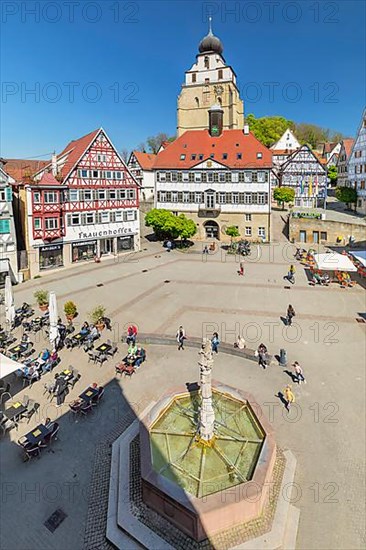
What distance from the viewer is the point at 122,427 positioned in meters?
11.7

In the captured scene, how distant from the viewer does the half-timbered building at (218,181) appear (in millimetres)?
41938

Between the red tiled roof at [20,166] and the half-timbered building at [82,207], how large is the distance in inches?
71.9

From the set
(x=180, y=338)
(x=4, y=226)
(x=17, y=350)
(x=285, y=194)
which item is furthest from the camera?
(x=285, y=194)

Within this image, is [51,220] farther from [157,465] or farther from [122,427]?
[157,465]

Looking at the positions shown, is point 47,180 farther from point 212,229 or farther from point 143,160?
point 143,160

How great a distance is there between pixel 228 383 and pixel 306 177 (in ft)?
140

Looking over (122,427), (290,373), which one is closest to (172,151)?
(290,373)

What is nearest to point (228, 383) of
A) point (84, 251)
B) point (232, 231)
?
point (84, 251)

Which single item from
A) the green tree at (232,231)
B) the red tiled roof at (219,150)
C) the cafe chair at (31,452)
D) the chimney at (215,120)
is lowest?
the cafe chair at (31,452)

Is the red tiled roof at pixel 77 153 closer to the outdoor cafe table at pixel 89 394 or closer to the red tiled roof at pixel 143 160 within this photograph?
the red tiled roof at pixel 143 160

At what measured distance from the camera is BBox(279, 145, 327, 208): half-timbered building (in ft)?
161

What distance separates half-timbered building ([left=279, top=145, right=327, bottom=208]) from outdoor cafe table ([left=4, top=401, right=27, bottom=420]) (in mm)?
46248

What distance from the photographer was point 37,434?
10.7 metres

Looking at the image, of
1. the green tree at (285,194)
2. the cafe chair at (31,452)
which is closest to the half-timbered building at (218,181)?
the green tree at (285,194)
